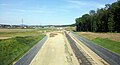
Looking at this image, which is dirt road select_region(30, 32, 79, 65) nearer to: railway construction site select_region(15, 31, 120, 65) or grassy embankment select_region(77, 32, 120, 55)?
railway construction site select_region(15, 31, 120, 65)

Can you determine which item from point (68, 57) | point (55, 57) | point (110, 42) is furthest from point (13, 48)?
point (110, 42)

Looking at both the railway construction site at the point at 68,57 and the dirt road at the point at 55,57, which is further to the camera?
the dirt road at the point at 55,57

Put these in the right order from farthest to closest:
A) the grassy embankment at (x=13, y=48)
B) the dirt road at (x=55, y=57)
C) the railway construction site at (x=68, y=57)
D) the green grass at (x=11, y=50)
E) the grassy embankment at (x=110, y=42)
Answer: the grassy embankment at (x=110, y=42)
the grassy embankment at (x=13, y=48)
the green grass at (x=11, y=50)
the dirt road at (x=55, y=57)
the railway construction site at (x=68, y=57)

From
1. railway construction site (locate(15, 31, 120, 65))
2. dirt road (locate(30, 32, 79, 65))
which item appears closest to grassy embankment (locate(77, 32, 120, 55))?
railway construction site (locate(15, 31, 120, 65))

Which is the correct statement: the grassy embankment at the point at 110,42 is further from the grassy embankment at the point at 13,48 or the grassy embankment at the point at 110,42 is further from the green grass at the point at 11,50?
the grassy embankment at the point at 13,48

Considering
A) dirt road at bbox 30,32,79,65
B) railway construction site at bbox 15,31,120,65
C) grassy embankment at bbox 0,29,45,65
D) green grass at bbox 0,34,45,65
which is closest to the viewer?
railway construction site at bbox 15,31,120,65

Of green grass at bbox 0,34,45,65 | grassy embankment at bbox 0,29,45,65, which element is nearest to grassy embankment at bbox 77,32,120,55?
green grass at bbox 0,34,45,65

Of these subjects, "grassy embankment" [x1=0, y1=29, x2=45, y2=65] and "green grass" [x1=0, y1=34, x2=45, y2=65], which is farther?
"grassy embankment" [x1=0, y1=29, x2=45, y2=65]

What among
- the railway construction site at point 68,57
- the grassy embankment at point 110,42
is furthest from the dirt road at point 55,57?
the grassy embankment at point 110,42

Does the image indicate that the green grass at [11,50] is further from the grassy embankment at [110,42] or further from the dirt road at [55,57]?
the grassy embankment at [110,42]

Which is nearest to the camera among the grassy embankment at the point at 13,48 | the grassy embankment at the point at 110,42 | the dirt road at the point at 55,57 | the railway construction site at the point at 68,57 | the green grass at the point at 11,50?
the railway construction site at the point at 68,57

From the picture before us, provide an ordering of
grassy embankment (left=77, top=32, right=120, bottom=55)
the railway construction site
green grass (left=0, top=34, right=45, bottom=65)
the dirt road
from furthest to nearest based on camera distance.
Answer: grassy embankment (left=77, top=32, right=120, bottom=55) < green grass (left=0, top=34, right=45, bottom=65) < the dirt road < the railway construction site

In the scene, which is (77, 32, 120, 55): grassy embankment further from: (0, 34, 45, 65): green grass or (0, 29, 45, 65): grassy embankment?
(0, 29, 45, 65): grassy embankment

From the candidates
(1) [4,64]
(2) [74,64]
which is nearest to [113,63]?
(2) [74,64]
